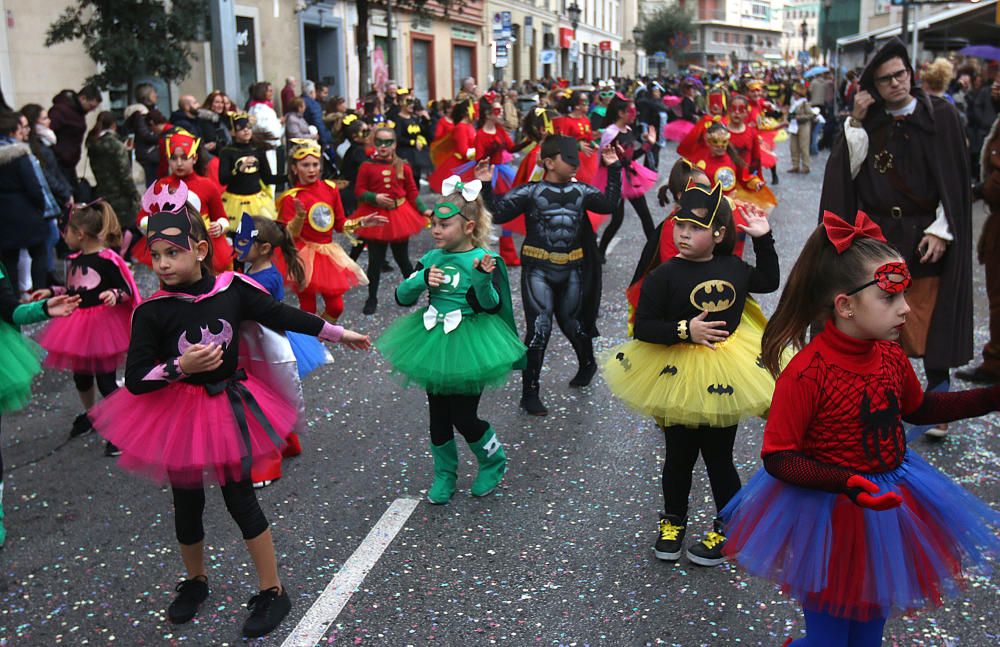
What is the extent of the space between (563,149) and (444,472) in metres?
2.48

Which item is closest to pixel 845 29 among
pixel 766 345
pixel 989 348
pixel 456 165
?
pixel 456 165

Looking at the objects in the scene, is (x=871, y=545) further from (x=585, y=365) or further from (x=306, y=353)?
(x=585, y=365)

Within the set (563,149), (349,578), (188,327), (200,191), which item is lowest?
(349,578)

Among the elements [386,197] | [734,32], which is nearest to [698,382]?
[386,197]

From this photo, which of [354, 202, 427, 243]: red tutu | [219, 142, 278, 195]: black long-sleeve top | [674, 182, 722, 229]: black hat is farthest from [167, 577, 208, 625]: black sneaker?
[219, 142, 278, 195]: black long-sleeve top

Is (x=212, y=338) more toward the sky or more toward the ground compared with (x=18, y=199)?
more toward the ground

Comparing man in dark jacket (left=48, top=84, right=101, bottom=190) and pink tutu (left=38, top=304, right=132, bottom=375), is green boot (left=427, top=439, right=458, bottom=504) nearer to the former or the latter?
pink tutu (left=38, top=304, right=132, bottom=375)

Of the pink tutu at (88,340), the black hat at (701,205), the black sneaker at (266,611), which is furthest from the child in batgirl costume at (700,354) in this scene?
the pink tutu at (88,340)

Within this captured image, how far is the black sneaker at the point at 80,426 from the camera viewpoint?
6.53m

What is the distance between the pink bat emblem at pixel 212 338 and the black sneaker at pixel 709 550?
7.64ft

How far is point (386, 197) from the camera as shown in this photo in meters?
9.71

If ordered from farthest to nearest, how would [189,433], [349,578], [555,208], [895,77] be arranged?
[555,208] → [895,77] → [349,578] → [189,433]

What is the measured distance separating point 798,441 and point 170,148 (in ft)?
21.3

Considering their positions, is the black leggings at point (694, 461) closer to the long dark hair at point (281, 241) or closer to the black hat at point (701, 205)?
the black hat at point (701, 205)
